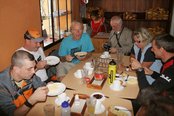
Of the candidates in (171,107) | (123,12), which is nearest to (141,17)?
(123,12)

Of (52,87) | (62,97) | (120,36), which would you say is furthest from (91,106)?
(120,36)

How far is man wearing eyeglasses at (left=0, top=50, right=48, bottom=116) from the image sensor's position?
168 centimetres

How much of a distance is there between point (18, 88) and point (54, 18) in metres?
2.63

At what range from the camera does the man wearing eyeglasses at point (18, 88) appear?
1.68m

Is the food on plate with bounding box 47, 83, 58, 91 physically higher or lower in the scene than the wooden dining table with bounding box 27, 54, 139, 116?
higher

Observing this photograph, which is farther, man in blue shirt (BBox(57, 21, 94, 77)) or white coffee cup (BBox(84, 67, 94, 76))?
man in blue shirt (BBox(57, 21, 94, 77))

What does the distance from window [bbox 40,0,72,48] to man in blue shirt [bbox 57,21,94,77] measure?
2.26ft

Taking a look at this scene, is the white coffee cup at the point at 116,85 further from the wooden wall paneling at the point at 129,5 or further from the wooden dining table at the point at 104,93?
the wooden wall paneling at the point at 129,5

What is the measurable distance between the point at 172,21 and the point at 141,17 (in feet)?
2.46

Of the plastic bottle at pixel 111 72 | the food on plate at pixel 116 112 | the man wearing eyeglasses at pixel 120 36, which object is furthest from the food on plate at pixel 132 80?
the man wearing eyeglasses at pixel 120 36

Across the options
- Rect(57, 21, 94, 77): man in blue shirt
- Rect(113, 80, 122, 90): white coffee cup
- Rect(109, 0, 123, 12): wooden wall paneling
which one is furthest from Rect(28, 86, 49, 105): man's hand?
Rect(109, 0, 123, 12): wooden wall paneling

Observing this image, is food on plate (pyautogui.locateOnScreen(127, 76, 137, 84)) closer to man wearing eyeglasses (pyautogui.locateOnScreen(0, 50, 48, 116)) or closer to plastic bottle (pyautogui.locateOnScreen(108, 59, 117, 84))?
plastic bottle (pyautogui.locateOnScreen(108, 59, 117, 84))

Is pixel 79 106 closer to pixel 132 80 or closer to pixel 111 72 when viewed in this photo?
pixel 111 72

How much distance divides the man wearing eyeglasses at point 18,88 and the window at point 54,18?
1968 mm
